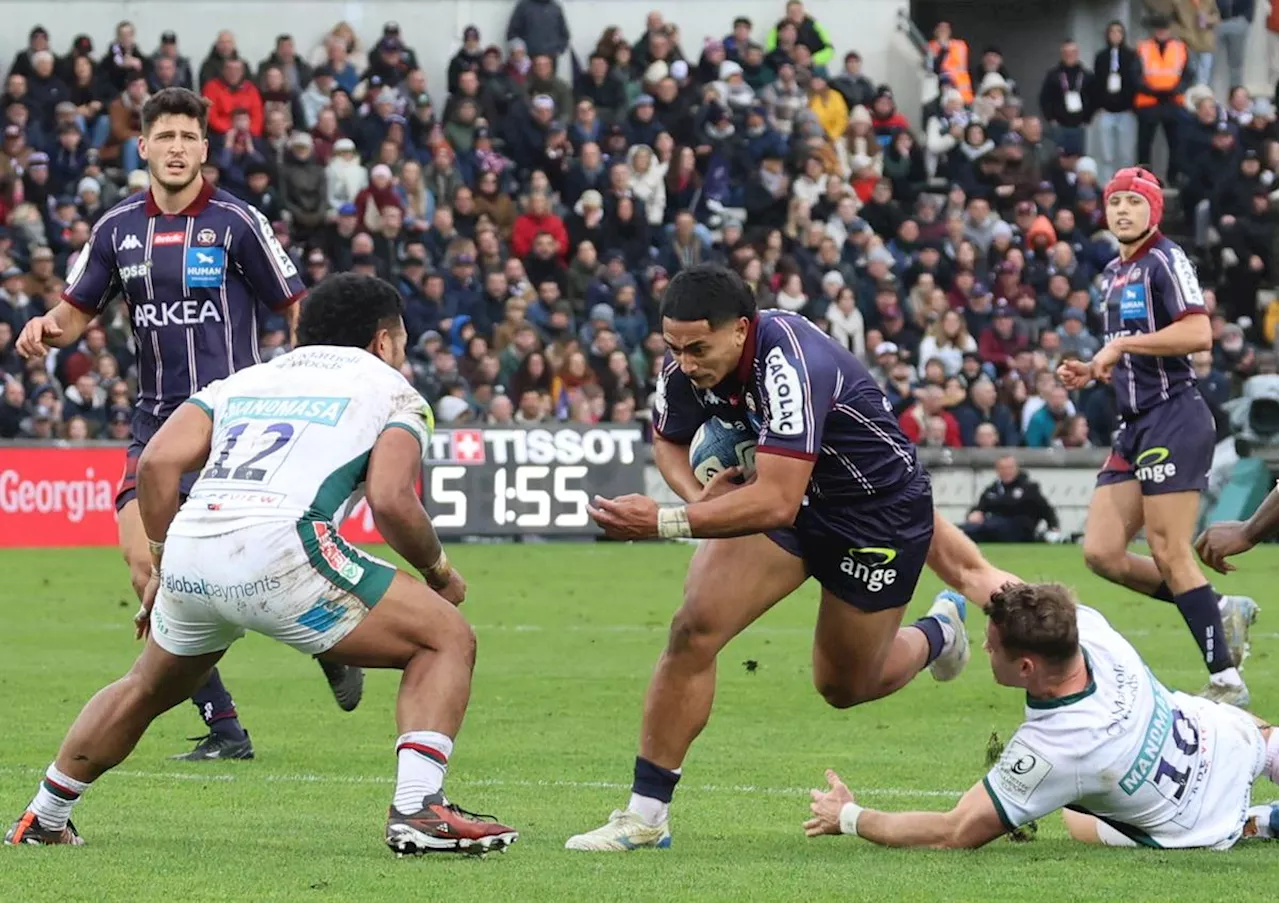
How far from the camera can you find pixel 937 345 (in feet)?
95.0

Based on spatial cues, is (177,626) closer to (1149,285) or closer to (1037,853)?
(1037,853)

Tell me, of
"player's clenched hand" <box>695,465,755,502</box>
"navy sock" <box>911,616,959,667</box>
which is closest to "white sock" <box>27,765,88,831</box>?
"player's clenched hand" <box>695,465,755,502</box>

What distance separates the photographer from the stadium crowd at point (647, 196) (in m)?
26.7

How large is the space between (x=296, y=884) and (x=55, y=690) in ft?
20.2

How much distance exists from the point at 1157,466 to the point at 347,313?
19.7 ft

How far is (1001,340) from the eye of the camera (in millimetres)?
29391

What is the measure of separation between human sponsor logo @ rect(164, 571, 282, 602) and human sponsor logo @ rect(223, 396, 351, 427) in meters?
0.50

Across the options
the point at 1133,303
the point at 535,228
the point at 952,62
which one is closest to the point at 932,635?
the point at 1133,303

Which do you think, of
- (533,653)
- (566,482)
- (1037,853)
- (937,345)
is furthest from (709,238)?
(1037,853)

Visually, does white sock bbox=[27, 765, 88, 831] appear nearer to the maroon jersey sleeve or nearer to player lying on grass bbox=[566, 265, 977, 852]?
player lying on grass bbox=[566, 265, 977, 852]

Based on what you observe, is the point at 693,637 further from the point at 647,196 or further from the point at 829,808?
the point at 647,196

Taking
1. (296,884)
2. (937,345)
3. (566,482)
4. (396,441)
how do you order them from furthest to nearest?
1. (937,345)
2. (566,482)
3. (396,441)
4. (296,884)

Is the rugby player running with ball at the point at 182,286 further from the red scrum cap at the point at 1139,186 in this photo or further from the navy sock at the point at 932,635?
the red scrum cap at the point at 1139,186

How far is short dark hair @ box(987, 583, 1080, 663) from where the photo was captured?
7.04 metres
